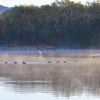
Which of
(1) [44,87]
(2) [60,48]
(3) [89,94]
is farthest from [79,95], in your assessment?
(2) [60,48]

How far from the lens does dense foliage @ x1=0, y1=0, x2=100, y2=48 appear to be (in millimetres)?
66438

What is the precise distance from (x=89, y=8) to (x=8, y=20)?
19.5 meters

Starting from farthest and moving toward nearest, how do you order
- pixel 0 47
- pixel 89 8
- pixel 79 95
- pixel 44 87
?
pixel 89 8, pixel 0 47, pixel 44 87, pixel 79 95

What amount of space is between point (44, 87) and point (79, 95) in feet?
5.92

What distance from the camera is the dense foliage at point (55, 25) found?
218 feet

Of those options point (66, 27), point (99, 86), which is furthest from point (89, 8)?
point (99, 86)

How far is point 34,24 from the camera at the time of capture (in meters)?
70.9

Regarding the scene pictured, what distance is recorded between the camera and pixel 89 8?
70.2 m

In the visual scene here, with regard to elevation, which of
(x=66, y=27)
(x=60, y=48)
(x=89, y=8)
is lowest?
(x=60, y=48)

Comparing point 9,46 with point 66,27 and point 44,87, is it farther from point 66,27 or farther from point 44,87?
point 44,87

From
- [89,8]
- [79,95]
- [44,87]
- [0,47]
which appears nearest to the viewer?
[79,95]

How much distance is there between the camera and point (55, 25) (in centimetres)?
6975

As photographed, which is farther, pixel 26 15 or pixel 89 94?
pixel 26 15

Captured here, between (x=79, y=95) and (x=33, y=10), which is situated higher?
(x=33, y=10)
